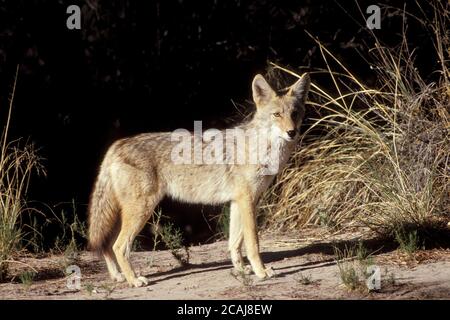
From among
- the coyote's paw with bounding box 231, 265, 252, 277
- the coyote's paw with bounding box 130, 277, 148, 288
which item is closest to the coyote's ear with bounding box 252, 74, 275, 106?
the coyote's paw with bounding box 231, 265, 252, 277

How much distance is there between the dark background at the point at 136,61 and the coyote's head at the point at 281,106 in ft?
7.72

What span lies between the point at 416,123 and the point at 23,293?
15.1 ft

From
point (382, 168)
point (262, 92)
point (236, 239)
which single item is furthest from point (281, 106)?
point (382, 168)

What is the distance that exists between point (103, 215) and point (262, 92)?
6.20 feet

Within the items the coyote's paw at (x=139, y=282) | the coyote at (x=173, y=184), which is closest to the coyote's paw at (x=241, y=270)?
the coyote at (x=173, y=184)

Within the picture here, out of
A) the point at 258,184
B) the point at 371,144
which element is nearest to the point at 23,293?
the point at 258,184

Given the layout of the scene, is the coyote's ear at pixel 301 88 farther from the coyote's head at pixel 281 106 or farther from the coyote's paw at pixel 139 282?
the coyote's paw at pixel 139 282

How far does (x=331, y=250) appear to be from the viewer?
27.3 ft

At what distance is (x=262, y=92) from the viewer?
786cm

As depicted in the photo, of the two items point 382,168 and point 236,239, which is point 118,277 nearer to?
point 236,239

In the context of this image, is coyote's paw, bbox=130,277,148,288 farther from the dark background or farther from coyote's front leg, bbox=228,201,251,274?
the dark background

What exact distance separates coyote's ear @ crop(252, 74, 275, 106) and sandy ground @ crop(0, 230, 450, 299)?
1590 millimetres

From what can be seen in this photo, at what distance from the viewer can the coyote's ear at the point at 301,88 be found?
7.93m

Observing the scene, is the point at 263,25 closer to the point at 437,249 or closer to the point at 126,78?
the point at 126,78
